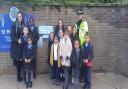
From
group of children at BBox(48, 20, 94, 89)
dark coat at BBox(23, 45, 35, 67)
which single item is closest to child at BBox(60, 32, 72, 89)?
group of children at BBox(48, 20, 94, 89)

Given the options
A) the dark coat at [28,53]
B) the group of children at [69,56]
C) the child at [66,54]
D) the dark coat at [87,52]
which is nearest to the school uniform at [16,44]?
the dark coat at [28,53]

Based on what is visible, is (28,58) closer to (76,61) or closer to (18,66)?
(18,66)

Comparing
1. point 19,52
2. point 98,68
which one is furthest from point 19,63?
→ point 98,68

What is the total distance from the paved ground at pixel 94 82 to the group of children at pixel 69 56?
380mm

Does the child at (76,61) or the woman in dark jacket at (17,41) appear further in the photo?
the woman in dark jacket at (17,41)

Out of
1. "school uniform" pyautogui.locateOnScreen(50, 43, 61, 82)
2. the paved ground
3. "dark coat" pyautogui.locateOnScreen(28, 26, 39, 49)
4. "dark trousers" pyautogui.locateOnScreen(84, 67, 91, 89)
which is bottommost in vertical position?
the paved ground

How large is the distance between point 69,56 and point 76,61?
271 mm

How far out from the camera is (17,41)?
11.8 m

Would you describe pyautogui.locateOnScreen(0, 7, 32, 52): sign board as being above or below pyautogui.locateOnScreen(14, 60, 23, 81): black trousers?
above

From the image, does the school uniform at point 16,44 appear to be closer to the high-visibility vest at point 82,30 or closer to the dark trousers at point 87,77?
the high-visibility vest at point 82,30

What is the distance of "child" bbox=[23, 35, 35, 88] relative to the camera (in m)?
11.6

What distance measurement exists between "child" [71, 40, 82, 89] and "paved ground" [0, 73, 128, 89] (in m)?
0.60

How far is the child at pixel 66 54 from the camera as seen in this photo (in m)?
11.4

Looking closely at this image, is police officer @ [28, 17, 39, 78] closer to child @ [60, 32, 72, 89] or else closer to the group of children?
the group of children
